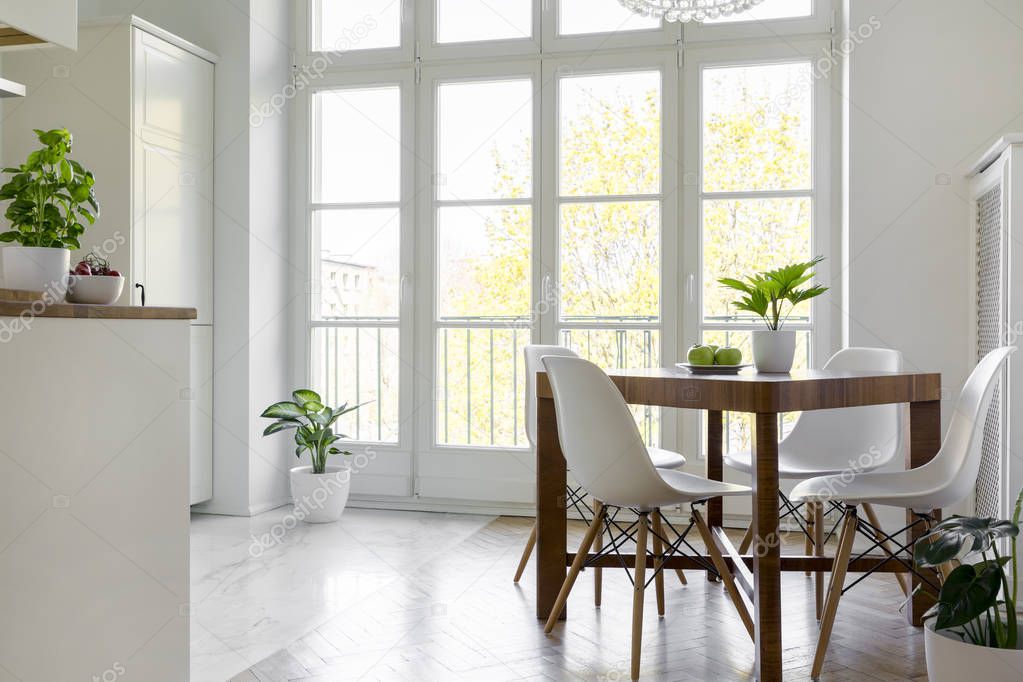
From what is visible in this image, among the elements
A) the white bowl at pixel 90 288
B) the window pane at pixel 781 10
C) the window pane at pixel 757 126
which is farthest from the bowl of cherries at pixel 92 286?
the window pane at pixel 781 10

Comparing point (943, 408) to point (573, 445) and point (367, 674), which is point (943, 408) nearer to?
point (573, 445)

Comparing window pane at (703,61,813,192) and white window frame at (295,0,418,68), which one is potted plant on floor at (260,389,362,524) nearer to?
white window frame at (295,0,418,68)

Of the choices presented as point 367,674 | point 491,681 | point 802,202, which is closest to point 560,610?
point 491,681

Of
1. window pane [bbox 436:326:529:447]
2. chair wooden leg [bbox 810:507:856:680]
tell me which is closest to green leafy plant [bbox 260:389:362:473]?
window pane [bbox 436:326:529:447]

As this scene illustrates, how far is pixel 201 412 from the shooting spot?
4.44m

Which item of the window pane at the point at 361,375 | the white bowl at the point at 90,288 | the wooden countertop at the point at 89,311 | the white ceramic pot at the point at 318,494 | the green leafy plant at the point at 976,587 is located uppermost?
the white bowl at the point at 90,288

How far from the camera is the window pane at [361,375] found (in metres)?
4.79

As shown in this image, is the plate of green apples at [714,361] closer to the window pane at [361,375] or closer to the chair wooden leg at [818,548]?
the chair wooden leg at [818,548]

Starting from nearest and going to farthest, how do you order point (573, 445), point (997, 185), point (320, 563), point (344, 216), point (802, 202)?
point (573, 445) < point (997, 185) < point (320, 563) < point (802, 202) < point (344, 216)

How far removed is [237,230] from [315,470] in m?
1.34

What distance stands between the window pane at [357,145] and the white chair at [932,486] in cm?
306

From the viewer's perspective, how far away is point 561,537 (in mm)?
2865

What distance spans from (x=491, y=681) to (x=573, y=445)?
0.69 m

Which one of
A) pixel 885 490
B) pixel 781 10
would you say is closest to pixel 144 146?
pixel 781 10
